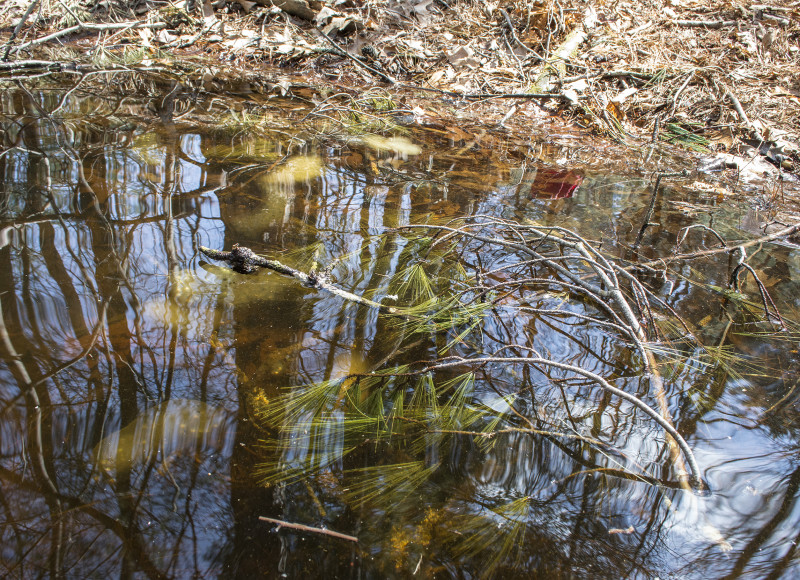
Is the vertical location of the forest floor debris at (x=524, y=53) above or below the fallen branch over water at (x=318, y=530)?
above

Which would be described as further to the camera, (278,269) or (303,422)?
(278,269)

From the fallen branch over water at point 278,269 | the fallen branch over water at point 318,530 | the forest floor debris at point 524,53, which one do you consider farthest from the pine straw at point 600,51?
the fallen branch over water at point 318,530

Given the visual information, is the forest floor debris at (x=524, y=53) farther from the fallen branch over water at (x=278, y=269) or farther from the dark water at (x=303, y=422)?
the fallen branch over water at (x=278, y=269)

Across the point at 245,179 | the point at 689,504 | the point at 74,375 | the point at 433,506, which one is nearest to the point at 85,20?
the point at 245,179

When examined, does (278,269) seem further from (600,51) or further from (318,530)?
(600,51)

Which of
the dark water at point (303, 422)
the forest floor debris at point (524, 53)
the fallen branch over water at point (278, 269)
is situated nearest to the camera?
the dark water at point (303, 422)

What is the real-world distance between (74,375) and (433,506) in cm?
120

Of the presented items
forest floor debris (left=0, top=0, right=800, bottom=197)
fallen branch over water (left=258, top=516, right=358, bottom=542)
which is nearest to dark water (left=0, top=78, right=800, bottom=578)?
fallen branch over water (left=258, top=516, right=358, bottom=542)

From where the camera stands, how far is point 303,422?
1445mm

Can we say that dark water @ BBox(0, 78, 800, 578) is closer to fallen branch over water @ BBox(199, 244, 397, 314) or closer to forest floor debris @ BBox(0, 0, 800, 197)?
fallen branch over water @ BBox(199, 244, 397, 314)

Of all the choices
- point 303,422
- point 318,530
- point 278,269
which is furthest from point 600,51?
point 318,530

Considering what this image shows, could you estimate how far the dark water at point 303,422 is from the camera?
→ 116 cm

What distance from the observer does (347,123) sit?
395cm

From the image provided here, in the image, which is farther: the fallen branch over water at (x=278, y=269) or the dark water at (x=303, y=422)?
the fallen branch over water at (x=278, y=269)
